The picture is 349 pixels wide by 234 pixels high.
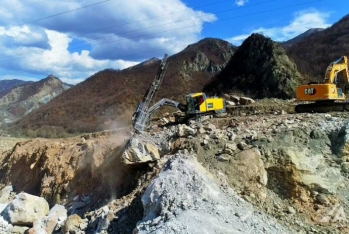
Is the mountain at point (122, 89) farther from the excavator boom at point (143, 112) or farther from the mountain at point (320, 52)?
the excavator boom at point (143, 112)

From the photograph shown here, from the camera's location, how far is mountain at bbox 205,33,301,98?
2817 cm

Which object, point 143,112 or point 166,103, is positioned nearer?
point 143,112

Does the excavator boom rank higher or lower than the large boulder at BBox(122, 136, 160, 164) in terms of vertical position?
higher

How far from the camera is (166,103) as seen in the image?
17422mm

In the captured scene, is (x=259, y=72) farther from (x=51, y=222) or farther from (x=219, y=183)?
(x=219, y=183)

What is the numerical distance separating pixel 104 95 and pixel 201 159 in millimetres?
44105

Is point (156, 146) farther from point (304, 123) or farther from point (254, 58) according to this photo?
point (254, 58)

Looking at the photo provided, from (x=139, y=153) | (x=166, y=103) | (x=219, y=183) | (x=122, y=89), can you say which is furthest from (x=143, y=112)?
(x=122, y=89)

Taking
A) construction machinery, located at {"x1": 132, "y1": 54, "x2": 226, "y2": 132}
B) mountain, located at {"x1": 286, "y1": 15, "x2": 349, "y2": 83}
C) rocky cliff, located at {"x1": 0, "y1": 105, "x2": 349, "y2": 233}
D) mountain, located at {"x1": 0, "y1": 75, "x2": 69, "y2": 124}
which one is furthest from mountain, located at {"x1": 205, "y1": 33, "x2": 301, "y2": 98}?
mountain, located at {"x1": 0, "y1": 75, "x2": 69, "y2": 124}

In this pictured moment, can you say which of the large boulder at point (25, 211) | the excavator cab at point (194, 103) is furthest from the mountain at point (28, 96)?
the large boulder at point (25, 211)

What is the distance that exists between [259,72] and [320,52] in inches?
433

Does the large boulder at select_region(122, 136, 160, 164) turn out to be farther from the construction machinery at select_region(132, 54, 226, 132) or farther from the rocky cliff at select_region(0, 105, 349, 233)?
the construction machinery at select_region(132, 54, 226, 132)

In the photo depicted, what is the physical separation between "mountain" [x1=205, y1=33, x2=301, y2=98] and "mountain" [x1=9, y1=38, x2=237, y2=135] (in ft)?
22.0

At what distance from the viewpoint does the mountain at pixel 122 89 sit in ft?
143
